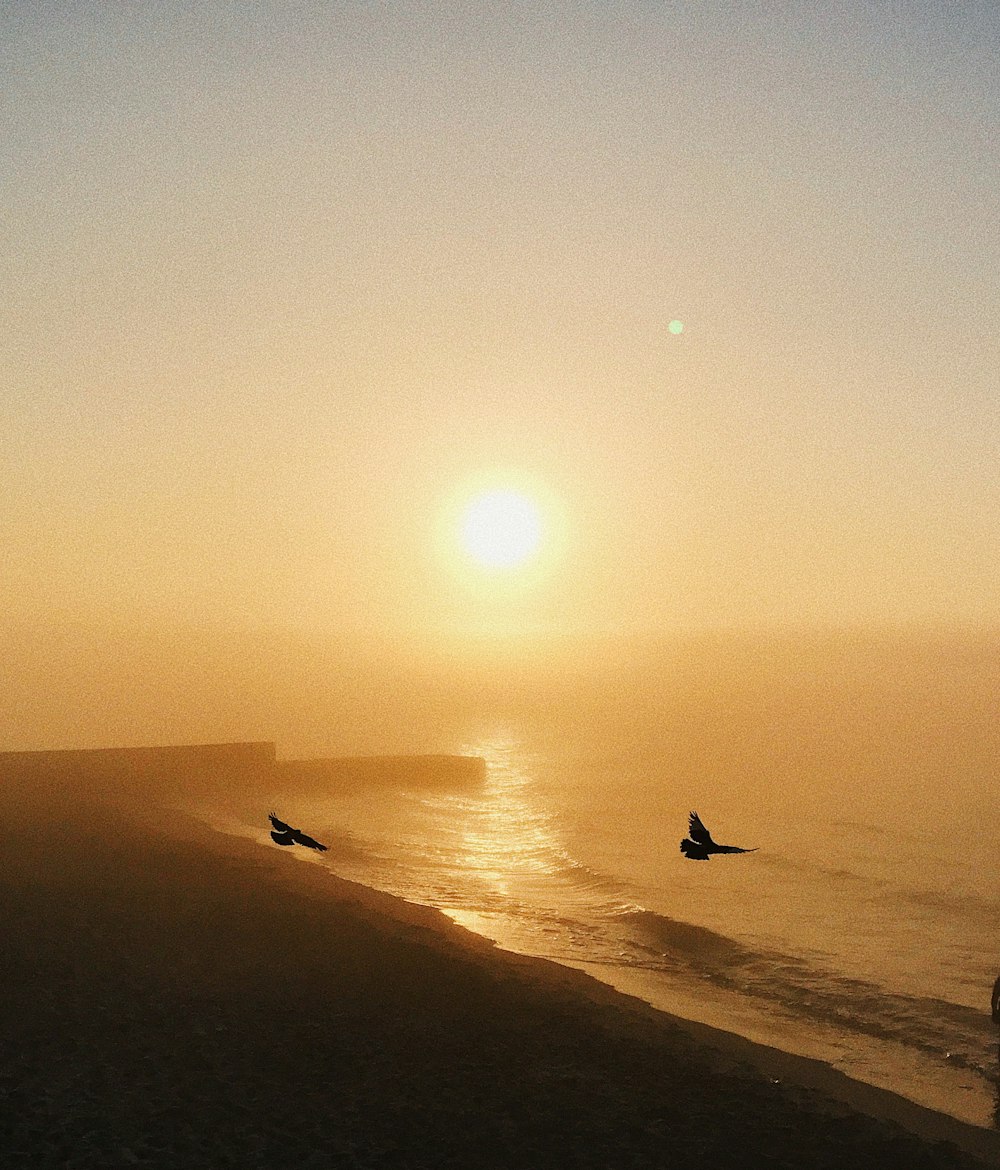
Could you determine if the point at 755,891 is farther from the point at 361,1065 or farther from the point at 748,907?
the point at 361,1065

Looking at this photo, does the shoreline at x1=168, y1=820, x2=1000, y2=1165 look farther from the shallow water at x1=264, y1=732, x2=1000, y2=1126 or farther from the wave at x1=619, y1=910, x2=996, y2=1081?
the wave at x1=619, y1=910, x2=996, y2=1081

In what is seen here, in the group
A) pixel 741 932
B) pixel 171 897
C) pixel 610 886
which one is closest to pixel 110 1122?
pixel 171 897

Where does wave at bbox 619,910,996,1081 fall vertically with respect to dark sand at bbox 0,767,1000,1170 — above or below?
below

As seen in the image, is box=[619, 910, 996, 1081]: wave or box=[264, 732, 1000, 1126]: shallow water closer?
box=[619, 910, 996, 1081]: wave

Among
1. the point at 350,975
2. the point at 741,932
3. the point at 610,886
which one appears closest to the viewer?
the point at 350,975

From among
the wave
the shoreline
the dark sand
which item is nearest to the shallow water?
the wave

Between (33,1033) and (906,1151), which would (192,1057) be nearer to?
(33,1033)
